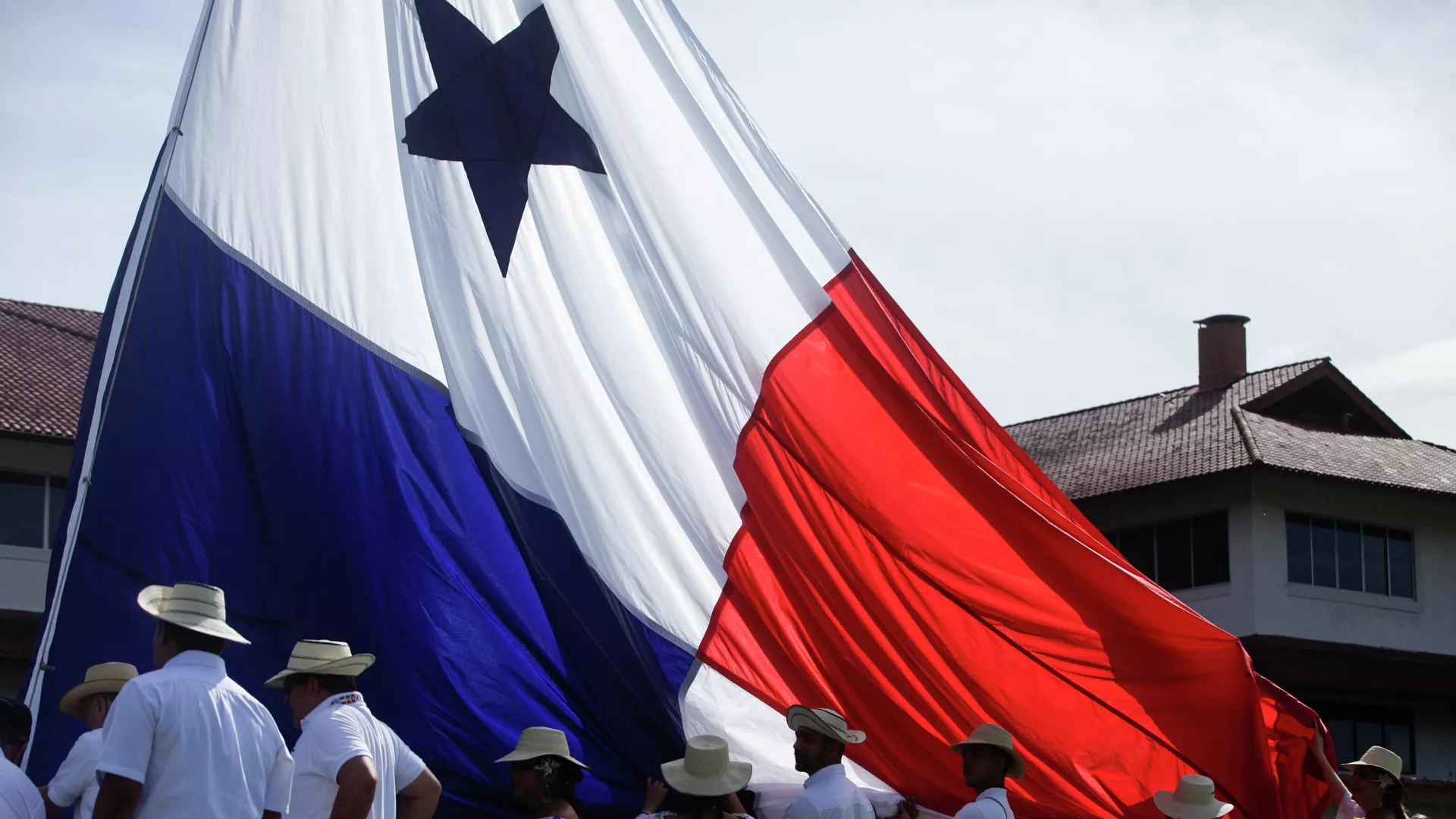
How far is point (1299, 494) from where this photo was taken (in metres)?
30.0

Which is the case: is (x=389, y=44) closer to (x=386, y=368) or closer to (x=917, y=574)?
(x=386, y=368)

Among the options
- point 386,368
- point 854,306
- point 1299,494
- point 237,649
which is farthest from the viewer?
point 1299,494

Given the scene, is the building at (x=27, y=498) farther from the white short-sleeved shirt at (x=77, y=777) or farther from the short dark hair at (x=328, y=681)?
the short dark hair at (x=328, y=681)

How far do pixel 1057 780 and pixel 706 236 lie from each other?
279cm

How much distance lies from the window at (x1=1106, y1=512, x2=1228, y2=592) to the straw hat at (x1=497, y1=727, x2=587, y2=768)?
84.0 ft

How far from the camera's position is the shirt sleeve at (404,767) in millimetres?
5609

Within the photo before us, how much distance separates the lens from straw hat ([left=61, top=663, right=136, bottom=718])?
5.74m

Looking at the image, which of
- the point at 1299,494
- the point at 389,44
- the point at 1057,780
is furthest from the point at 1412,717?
the point at 389,44

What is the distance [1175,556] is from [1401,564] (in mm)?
4106

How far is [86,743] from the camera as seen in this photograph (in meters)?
5.41

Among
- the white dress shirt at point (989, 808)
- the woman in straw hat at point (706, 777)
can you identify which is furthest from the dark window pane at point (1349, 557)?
the woman in straw hat at point (706, 777)

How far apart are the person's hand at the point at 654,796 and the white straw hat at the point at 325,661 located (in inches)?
59.6

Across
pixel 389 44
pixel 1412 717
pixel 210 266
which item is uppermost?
pixel 389 44

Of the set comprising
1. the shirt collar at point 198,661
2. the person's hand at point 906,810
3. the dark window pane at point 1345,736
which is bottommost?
the dark window pane at point 1345,736
